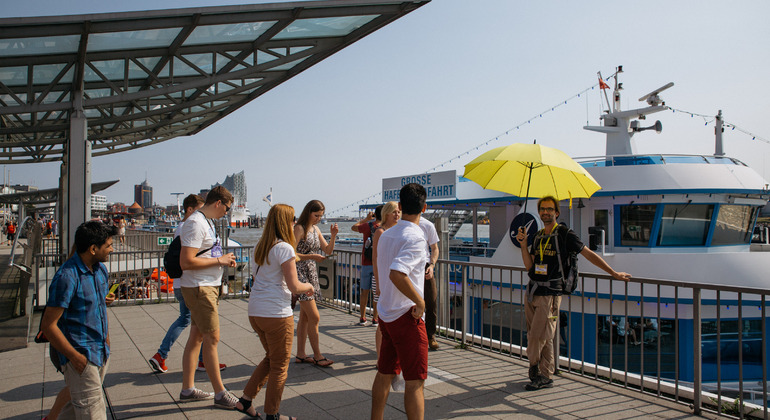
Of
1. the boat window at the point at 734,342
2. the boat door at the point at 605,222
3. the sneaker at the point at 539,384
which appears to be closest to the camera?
the sneaker at the point at 539,384

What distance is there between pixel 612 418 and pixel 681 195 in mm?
8890

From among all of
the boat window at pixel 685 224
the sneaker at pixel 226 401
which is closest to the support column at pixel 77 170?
the sneaker at pixel 226 401

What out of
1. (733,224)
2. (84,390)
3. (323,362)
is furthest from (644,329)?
(84,390)

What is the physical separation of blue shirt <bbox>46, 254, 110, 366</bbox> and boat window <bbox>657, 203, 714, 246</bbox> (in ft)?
38.4

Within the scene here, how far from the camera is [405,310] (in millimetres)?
3240

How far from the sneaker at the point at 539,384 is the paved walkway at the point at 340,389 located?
7 centimetres

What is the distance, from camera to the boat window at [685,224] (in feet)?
37.6

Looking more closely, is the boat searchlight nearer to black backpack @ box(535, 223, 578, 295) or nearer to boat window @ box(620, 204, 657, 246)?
boat window @ box(620, 204, 657, 246)

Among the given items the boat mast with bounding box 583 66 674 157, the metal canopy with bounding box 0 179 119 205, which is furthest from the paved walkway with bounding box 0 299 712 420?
the metal canopy with bounding box 0 179 119 205

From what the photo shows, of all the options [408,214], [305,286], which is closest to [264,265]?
[305,286]

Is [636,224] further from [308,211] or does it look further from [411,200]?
[411,200]

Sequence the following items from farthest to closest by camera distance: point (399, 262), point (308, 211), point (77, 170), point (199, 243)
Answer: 1. point (77, 170)
2. point (308, 211)
3. point (199, 243)
4. point (399, 262)

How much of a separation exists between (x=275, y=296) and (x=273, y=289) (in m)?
0.05

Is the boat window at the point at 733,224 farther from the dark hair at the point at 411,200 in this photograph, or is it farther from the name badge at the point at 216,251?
the name badge at the point at 216,251
